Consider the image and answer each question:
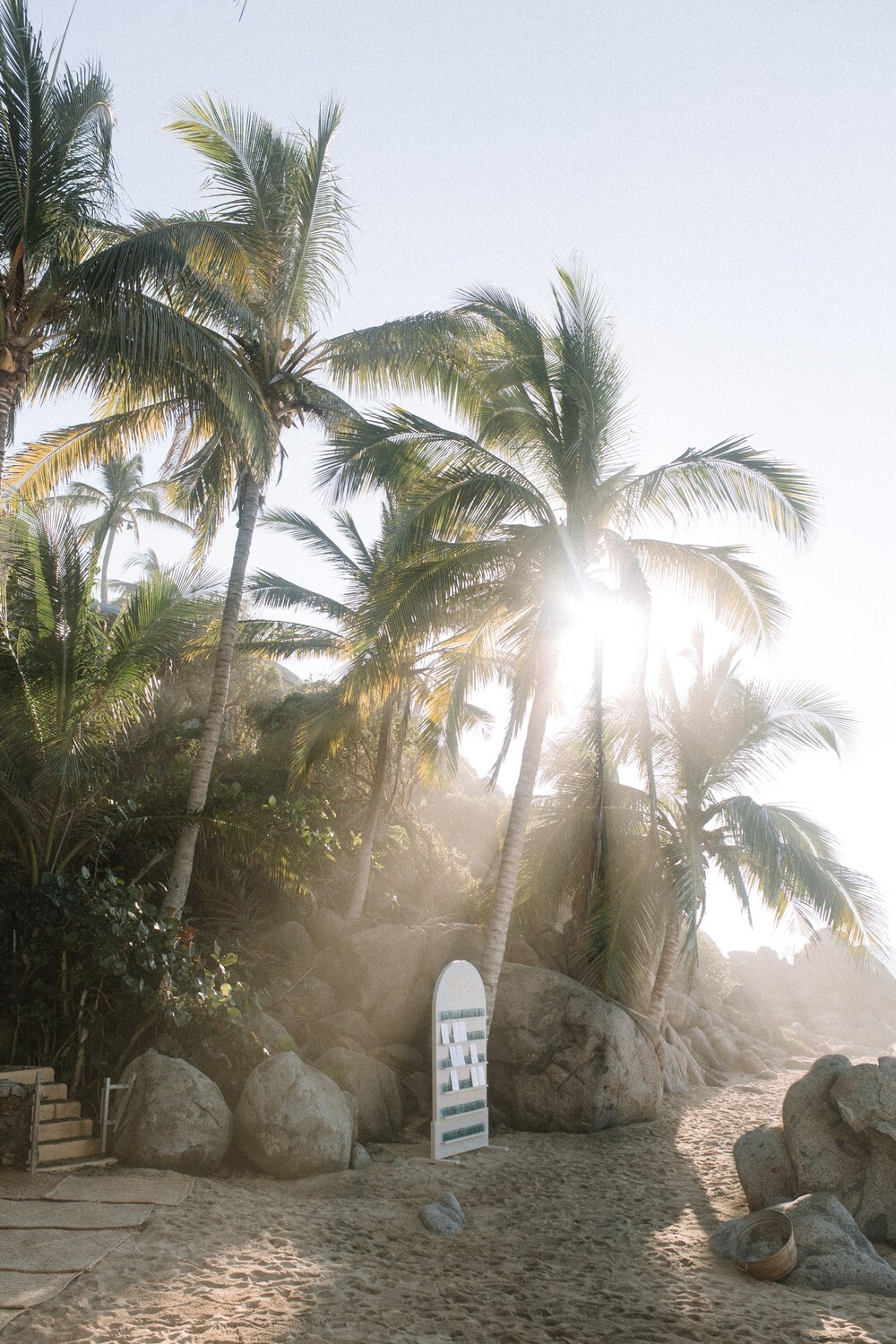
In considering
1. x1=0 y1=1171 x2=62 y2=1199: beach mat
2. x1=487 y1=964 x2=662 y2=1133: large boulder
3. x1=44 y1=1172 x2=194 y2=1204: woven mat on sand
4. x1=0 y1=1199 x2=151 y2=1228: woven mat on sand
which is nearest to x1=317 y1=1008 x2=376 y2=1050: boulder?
x1=487 y1=964 x2=662 y2=1133: large boulder

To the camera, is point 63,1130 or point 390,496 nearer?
point 63,1130

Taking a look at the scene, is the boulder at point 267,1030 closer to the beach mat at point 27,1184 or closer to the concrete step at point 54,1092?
the concrete step at point 54,1092

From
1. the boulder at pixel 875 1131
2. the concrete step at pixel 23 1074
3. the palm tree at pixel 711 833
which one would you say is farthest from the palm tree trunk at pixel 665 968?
the concrete step at pixel 23 1074

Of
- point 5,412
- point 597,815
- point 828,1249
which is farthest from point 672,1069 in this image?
point 5,412

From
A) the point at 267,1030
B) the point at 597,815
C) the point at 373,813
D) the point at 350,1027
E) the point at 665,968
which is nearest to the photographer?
the point at 267,1030

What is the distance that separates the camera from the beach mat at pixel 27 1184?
647cm

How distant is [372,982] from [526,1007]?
2047 mm

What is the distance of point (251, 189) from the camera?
437 inches

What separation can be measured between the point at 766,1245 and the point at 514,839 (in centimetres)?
527

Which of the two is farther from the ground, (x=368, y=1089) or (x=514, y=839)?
(x=514, y=839)

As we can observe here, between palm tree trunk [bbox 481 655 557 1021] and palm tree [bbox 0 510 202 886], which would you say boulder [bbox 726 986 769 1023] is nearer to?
palm tree trunk [bbox 481 655 557 1021]

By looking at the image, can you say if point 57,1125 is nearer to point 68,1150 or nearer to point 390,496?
point 68,1150

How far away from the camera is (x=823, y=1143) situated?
25.4 feet

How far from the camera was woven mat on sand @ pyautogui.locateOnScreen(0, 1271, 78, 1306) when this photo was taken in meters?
4.61
